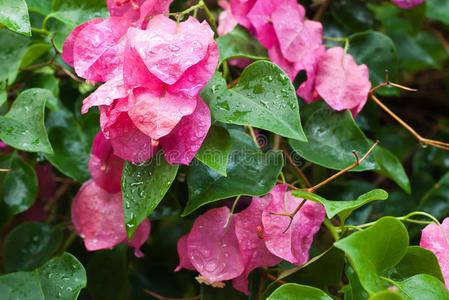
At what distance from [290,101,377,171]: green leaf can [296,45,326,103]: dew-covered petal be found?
0.07ft

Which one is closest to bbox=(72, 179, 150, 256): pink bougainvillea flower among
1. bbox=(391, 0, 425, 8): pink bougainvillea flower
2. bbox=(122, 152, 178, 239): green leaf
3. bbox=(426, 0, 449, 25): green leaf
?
bbox=(122, 152, 178, 239): green leaf

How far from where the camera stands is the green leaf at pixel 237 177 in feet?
1.61

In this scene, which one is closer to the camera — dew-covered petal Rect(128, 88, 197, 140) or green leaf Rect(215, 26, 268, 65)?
dew-covered petal Rect(128, 88, 197, 140)

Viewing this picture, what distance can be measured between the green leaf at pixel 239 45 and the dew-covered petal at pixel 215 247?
A: 0.58 feet

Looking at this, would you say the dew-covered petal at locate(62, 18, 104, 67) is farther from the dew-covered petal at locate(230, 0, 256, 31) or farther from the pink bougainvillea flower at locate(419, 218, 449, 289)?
the pink bougainvillea flower at locate(419, 218, 449, 289)

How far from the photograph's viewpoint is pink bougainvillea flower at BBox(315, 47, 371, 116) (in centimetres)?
57

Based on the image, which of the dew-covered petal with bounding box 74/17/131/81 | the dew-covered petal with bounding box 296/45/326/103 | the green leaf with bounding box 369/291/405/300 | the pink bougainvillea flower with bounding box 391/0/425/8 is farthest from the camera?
the pink bougainvillea flower with bounding box 391/0/425/8

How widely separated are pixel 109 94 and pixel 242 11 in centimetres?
23

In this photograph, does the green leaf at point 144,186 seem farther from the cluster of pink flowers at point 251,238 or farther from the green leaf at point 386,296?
the green leaf at point 386,296

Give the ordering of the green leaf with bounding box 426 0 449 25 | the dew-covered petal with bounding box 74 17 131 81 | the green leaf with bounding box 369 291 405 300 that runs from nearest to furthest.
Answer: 1. the green leaf with bounding box 369 291 405 300
2. the dew-covered petal with bounding box 74 17 131 81
3. the green leaf with bounding box 426 0 449 25

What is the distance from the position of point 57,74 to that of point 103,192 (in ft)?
0.72

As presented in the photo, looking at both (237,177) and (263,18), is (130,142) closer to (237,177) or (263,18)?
(237,177)

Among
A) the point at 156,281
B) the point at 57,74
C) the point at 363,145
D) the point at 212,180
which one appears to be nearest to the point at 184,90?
the point at 212,180

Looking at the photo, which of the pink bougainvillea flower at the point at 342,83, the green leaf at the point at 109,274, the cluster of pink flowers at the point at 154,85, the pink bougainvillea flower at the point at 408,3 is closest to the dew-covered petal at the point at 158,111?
the cluster of pink flowers at the point at 154,85
